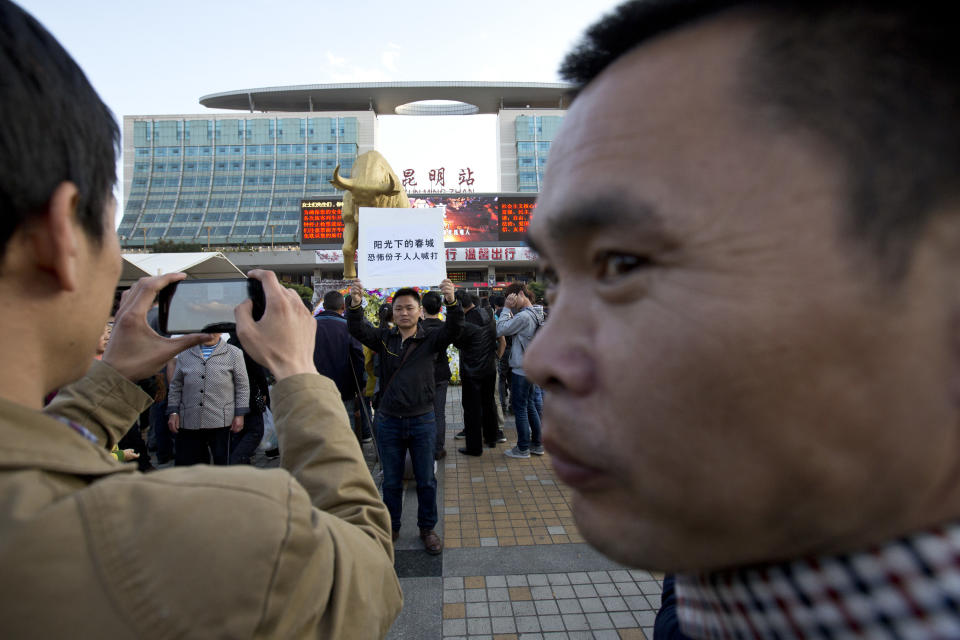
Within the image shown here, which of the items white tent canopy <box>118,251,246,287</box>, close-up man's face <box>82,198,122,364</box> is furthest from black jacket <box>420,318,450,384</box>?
white tent canopy <box>118,251,246,287</box>

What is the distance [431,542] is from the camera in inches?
150

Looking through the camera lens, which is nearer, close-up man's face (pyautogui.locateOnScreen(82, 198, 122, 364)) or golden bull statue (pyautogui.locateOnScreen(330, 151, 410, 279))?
close-up man's face (pyautogui.locateOnScreen(82, 198, 122, 364))

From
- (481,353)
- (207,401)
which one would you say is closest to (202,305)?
(207,401)

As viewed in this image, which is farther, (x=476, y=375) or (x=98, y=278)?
(x=476, y=375)

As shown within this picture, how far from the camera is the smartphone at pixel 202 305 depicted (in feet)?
5.36

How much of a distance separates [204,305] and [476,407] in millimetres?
4584

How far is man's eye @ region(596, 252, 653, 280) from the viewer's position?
55 centimetres

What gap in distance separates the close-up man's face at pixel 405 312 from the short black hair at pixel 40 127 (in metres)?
3.65

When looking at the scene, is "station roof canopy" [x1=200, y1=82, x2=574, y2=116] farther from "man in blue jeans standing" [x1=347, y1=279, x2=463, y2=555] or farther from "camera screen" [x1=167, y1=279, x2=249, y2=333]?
"camera screen" [x1=167, y1=279, x2=249, y2=333]

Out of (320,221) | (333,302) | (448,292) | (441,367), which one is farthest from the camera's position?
(320,221)

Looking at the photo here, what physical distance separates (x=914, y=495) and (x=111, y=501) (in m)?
0.96

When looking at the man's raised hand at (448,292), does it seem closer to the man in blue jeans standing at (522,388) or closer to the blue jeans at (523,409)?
the man in blue jeans standing at (522,388)

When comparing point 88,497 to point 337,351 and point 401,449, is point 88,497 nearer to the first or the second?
point 401,449

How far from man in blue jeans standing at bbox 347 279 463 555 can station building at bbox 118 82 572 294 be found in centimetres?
5368
